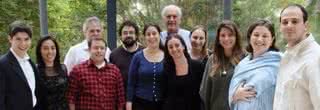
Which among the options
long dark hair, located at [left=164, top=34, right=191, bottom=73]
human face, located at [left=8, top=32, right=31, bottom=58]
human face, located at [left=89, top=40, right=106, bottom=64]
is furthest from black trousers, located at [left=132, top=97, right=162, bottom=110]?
human face, located at [left=8, top=32, right=31, bottom=58]

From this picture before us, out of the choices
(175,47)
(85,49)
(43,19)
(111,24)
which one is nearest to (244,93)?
(175,47)

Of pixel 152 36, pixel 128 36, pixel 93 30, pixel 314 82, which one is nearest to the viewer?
pixel 314 82

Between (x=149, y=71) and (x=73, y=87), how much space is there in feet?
2.49

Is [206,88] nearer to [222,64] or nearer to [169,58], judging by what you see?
[222,64]

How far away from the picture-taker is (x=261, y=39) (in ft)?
11.4

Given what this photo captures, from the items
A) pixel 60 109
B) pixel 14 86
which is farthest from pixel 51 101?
pixel 14 86

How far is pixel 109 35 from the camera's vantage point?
634 cm

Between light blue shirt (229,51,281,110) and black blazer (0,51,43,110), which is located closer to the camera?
light blue shirt (229,51,281,110)

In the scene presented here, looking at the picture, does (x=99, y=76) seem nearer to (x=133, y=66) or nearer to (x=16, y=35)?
(x=133, y=66)

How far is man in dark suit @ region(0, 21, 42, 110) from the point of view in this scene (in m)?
3.91

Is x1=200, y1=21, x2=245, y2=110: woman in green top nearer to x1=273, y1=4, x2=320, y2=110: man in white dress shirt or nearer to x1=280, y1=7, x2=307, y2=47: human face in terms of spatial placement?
x1=273, y1=4, x2=320, y2=110: man in white dress shirt

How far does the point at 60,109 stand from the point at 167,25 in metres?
1.51

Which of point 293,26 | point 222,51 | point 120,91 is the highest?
point 293,26

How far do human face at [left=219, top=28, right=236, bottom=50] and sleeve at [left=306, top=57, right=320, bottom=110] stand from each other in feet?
4.09
